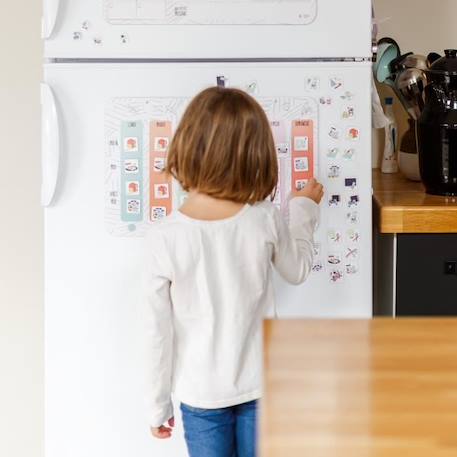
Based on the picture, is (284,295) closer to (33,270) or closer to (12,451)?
(33,270)

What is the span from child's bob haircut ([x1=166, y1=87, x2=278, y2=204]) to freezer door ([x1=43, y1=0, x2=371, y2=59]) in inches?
16.8

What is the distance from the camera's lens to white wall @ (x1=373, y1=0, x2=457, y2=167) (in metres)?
3.23

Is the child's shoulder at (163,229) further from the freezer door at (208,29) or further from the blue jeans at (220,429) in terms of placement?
the freezer door at (208,29)

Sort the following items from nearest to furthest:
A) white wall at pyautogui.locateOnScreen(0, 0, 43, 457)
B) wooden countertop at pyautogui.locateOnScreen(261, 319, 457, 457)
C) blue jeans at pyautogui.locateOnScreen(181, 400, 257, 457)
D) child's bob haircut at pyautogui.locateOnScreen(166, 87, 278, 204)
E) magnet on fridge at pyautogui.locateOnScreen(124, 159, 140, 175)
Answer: wooden countertop at pyautogui.locateOnScreen(261, 319, 457, 457) < child's bob haircut at pyautogui.locateOnScreen(166, 87, 278, 204) < blue jeans at pyautogui.locateOnScreen(181, 400, 257, 457) < magnet on fridge at pyautogui.locateOnScreen(124, 159, 140, 175) < white wall at pyautogui.locateOnScreen(0, 0, 43, 457)

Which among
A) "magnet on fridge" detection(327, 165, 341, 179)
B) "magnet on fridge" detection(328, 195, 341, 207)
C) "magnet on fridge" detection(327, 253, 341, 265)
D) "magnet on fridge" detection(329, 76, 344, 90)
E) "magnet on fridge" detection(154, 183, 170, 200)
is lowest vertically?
"magnet on fridge" detection(327, 253, 341, 265)

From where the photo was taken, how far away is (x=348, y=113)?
2.60 metres

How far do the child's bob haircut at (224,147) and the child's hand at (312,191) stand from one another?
402 mm

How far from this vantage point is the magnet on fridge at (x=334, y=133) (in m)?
2.60

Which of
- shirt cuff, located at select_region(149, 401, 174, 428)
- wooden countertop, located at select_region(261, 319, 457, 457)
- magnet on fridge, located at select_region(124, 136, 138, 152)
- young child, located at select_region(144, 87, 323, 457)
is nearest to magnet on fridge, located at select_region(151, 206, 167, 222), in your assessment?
magnet on fridge, located at select_region(124, 136, 138, 152)

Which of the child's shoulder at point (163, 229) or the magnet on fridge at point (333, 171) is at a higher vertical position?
the magnet on fridge at point (333, 171)

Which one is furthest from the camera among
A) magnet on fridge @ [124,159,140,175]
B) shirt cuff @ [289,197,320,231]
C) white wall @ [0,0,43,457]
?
white wall @ [0,0,43,457]

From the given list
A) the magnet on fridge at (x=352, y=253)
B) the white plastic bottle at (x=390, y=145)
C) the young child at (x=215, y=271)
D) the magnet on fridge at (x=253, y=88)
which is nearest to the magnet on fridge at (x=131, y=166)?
the magnet on fridge at (x=253, y=88)

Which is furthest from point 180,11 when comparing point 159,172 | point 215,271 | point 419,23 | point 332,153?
point 419,23

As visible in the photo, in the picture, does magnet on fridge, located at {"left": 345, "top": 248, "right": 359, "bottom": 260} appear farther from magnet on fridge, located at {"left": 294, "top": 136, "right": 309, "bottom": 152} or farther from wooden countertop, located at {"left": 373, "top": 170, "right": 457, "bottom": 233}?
magnet on fridge, located at {"left": 294, "top": 136, "right": 309, "bottom": 152}
